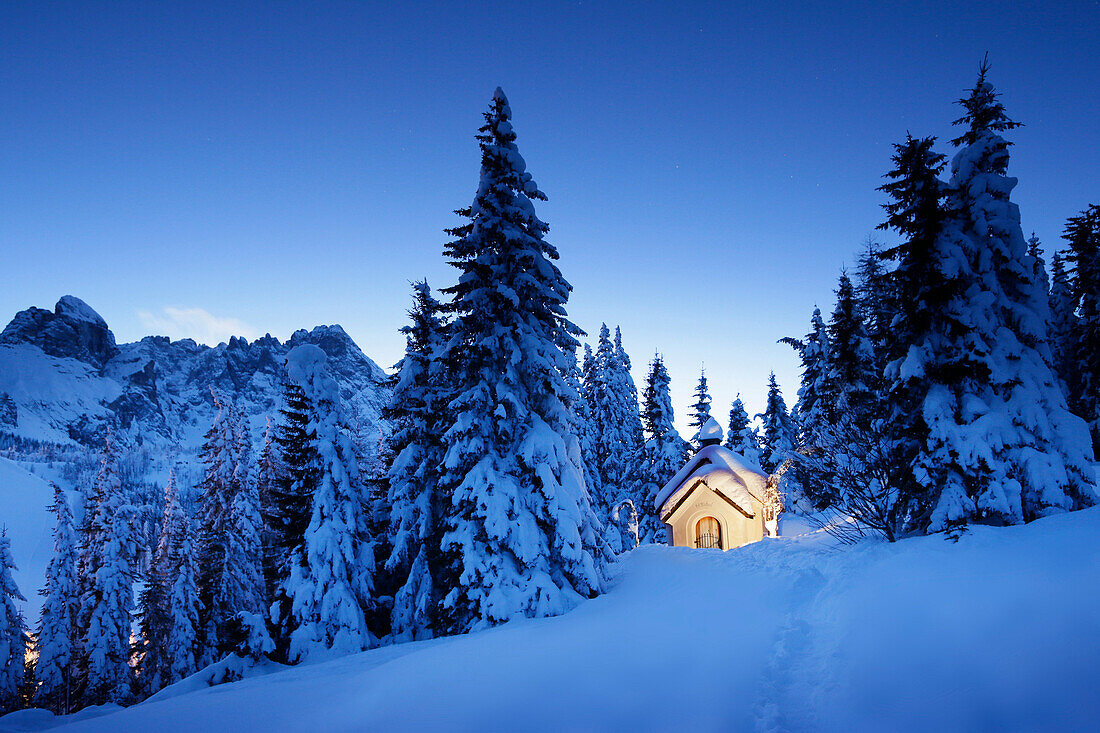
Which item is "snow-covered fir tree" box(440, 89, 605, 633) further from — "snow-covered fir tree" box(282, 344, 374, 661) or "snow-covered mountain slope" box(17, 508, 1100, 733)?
"snow-covered fir tree" box(282, 344, 374, 661)

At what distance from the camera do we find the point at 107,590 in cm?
2638

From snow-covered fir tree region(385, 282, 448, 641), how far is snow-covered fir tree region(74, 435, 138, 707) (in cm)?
2127

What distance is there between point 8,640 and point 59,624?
242cm

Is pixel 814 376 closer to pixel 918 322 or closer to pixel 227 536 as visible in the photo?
pixel 918 322

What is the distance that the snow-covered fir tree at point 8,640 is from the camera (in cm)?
2588

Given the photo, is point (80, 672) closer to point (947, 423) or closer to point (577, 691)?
point (577, 691)

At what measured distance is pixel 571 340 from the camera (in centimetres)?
1468

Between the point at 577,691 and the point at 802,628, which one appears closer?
the point at 577,691

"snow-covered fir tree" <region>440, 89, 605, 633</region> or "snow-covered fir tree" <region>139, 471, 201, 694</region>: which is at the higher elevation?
"snow-covered fir tree" <region>440, 89, 605, 633</region>

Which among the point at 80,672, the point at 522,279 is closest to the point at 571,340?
the point at 522,279

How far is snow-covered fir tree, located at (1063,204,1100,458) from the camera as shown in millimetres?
24578

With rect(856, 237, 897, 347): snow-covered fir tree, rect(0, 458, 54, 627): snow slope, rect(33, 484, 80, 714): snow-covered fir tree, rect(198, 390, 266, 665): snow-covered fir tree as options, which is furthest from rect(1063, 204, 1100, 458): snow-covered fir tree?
rect(0, 458, 54, 627): snow slope

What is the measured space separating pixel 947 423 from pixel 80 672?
1792 inches

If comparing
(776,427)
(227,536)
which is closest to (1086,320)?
(776,427)
